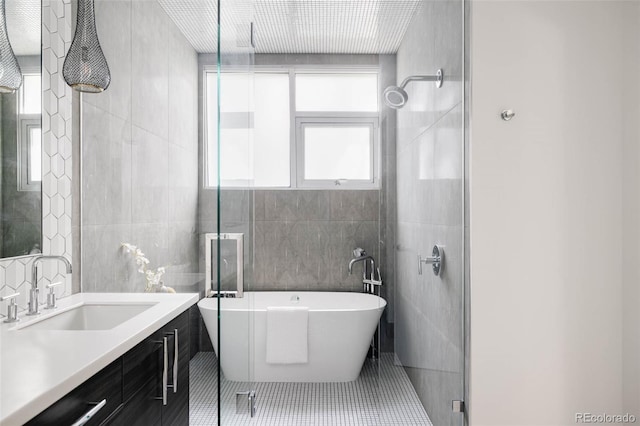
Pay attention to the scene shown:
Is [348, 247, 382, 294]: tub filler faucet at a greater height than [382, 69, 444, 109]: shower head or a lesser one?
lesser

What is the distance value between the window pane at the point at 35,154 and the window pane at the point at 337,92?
4.25 feet

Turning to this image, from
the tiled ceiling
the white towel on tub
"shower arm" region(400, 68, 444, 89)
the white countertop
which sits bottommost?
the white towel on tub

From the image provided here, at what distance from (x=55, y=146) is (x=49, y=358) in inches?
47.1

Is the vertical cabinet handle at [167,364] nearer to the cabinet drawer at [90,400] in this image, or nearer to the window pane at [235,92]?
the cabinet drawer at [90,400]

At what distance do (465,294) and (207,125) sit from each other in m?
1.48

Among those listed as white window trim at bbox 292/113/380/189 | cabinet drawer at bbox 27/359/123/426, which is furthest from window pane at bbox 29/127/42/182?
white window trim at bbox 292/113/380/189

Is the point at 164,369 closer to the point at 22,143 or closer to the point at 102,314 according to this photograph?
the point at 102,314

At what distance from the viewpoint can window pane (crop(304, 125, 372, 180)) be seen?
91.7 inches

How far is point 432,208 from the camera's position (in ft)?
7.14

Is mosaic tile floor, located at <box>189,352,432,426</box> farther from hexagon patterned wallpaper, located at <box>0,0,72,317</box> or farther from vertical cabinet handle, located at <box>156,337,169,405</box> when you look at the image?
hexagon patterned wallpaper, located at <box>0,0,72,317</box>

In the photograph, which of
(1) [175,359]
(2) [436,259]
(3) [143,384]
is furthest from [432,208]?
(3) [143,384]

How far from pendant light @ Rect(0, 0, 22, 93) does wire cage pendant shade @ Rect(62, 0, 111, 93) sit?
0.56 feet

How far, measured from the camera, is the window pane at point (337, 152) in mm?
2328

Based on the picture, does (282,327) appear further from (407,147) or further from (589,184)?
(589,184)
